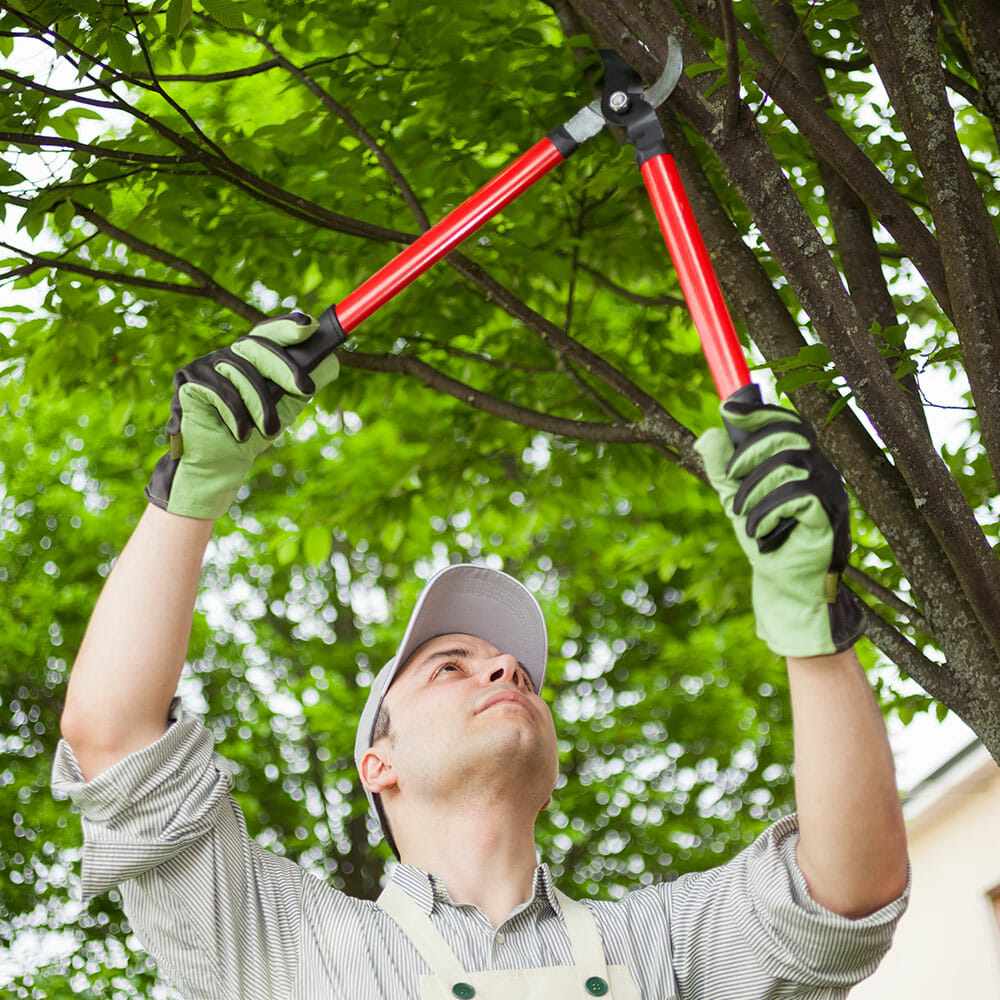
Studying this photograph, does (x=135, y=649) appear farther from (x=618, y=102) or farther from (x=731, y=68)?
(x=731, y=68)

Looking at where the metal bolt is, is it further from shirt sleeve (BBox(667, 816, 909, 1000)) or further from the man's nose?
shirt sleeve (BBox(667, 816, 909, 1000))

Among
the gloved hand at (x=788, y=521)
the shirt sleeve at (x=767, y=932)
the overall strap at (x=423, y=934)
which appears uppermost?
the gloved hand at (x=788, y=521)

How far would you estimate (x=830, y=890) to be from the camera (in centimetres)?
182

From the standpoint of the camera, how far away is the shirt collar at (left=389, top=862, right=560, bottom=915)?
6.97 feet

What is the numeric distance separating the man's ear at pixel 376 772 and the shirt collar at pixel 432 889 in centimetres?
20

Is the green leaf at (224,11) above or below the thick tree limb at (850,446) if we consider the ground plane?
above

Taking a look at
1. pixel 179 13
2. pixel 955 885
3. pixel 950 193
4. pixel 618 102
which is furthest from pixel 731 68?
pixel 955 885

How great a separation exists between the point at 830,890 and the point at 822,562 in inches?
20.7

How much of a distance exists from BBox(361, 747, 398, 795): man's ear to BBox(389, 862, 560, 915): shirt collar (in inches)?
7.9

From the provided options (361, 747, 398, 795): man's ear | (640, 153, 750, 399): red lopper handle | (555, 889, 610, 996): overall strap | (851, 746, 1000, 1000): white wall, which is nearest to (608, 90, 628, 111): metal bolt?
(640, 153, 750, 399): red lopper handle

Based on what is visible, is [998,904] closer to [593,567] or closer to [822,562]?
[593,567]

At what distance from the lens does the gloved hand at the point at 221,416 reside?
6.43 feet

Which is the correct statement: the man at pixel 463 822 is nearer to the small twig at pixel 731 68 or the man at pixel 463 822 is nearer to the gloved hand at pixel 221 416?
the gloved hand at pixel 221 416

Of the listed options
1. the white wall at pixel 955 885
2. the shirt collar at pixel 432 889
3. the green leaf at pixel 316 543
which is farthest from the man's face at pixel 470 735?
the white wall at pixel 955 885
